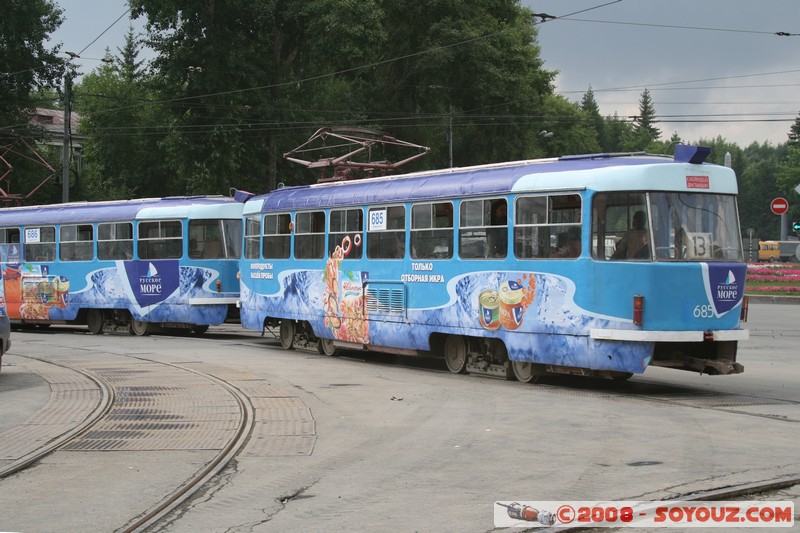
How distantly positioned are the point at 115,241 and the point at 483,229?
541 inches

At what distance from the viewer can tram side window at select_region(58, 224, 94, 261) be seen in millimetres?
28453

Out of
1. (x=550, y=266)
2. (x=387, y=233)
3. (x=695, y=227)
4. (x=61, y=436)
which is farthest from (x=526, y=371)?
(x=61, y=436)

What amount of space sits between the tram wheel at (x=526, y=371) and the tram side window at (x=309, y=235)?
5872 mm

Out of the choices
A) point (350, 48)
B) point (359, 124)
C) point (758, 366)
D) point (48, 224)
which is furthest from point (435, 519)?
point (359, 124)

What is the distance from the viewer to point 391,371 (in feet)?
60.8

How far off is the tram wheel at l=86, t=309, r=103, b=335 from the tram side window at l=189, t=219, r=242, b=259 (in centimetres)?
411

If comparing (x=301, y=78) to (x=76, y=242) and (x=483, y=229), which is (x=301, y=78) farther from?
(x=483, y=229)

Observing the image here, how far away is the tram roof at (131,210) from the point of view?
86.3 feet

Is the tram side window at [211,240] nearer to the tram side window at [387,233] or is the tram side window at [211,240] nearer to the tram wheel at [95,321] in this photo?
the tram wheel at [95,321]

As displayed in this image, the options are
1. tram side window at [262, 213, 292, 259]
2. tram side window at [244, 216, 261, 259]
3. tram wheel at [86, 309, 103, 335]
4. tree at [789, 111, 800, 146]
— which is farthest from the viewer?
tree at [789, 111, 800, 146]

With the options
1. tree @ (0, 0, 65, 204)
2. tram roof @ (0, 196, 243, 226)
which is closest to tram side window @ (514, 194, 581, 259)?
tram roof @ (0, 196, 243, 226)

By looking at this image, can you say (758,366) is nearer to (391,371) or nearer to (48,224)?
(391,371)

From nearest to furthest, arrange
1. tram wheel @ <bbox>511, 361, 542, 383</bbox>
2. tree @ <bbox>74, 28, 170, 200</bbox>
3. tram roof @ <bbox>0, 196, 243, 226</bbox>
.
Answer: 1. tram wheel @ <bbox>511, 361, 542, 383</bbox>
2. tram roof @ <bbox>0, 196, 243, 226</bbox>
3. tree @ <bbox>74, 28, 170, 200</bbox>

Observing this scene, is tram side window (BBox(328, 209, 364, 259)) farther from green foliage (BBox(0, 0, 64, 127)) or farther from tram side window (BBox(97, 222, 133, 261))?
green foliage (BBox(0, 0, 64, 127))
